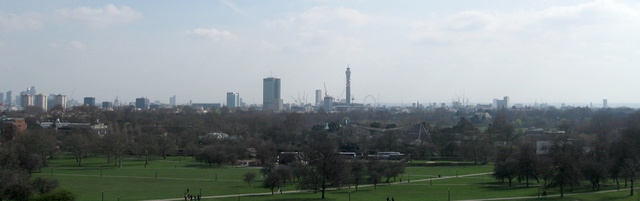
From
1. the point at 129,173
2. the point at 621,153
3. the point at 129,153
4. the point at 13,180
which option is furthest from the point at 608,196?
the point at 129,153

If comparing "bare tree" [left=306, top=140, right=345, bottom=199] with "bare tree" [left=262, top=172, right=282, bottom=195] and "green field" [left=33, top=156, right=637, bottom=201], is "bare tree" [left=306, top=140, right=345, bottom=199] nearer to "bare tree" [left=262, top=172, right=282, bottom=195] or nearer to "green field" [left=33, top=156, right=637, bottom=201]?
"green field" [left=33, top=156, right=637, bottom=201]

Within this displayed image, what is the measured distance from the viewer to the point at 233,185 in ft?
130

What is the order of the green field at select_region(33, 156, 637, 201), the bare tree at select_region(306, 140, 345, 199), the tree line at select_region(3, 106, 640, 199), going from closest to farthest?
the green field at select_region(33, 156, 637, 201) → the bare tree at select_region(306, 140, 345, 199) → the tree line at select_region(3, 106, 640, 199)

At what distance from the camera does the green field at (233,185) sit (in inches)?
1318

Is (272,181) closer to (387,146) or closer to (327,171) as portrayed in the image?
(327,171)

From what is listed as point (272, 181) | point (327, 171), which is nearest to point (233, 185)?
point (272, 181)

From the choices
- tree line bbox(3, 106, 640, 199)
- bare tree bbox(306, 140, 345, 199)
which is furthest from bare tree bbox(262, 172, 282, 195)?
bare tree bbox(306, 140, 345, 199)

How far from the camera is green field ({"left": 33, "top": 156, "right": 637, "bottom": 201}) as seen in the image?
33.5 metres

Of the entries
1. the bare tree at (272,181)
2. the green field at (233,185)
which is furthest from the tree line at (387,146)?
the bare tree at (272,181)

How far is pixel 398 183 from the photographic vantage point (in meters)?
41.3

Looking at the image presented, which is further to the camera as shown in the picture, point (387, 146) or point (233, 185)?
point (387, 146)

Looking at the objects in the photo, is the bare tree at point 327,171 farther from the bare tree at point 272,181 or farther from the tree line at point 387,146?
the bare tree at point 272,181

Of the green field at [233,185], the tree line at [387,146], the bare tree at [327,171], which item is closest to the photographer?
the green field at [233,185]

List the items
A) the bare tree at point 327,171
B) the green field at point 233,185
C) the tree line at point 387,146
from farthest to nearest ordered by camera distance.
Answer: the tree line at point 387,146
the bare tree at point 327,171
the green field at point 233,185
